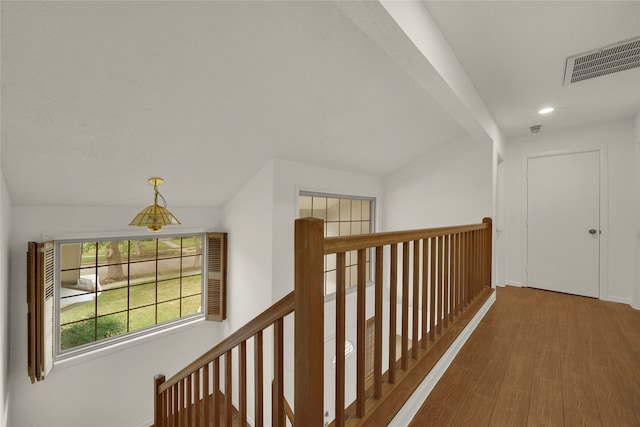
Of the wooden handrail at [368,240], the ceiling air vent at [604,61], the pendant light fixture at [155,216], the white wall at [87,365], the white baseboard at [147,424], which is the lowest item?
the white baseboard at [147,424]

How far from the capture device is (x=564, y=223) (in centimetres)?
381

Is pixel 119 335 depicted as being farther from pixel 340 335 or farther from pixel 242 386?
pixel 340 335

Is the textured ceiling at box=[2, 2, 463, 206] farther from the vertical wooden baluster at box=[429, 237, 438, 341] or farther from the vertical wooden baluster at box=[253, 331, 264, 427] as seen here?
the vertical wooden baluster at box=[253, 331, 264, 427]

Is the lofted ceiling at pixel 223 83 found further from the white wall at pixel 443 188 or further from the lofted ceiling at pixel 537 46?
the white wall at pixel 443 188

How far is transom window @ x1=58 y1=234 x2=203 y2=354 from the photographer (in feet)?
9.71

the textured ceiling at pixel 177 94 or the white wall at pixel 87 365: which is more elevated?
the textured ceiling at pixel 177 94

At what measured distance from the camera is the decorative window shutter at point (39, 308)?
2.41 m

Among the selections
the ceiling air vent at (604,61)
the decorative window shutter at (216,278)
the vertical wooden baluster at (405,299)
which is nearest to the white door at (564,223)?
the ceiling air vent at (604,61)

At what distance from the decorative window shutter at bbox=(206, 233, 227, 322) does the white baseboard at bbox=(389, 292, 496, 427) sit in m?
2.90

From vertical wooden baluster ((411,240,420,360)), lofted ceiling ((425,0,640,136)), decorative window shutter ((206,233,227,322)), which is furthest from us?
decorative window shutter ((206,233,227,322))

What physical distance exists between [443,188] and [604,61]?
1.99m

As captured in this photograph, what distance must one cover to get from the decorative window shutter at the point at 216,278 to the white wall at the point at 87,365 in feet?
0.90

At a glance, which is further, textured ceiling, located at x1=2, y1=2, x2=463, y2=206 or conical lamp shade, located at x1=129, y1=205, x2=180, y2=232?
conical lamp shade, located at x1=129, y1=205, x2=180, y2=232

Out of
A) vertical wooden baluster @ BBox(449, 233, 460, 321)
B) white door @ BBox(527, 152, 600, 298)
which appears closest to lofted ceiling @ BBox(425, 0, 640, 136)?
white door @ BBox(527, 152, 600, 298)
